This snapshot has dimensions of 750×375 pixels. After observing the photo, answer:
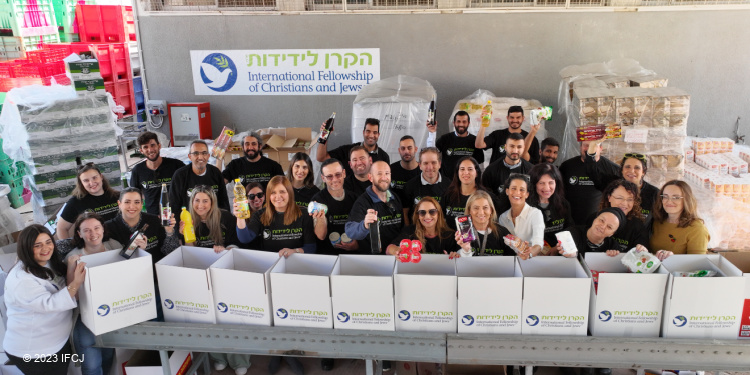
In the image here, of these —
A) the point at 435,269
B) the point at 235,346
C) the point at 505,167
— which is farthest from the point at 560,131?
the point at 235,346

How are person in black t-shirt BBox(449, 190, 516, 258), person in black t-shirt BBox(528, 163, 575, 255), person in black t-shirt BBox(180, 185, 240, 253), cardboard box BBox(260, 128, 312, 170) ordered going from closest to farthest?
person in black t-shirt BBox(449, 190, 516, 258) → person in black t-shirt BBox(180, 185, 240, 253) → person in black t-shirt BBox(528, 163, 575, 255) → cardboard box BBox(260, 128, 312, 170)

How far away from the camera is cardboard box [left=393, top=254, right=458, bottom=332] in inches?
113

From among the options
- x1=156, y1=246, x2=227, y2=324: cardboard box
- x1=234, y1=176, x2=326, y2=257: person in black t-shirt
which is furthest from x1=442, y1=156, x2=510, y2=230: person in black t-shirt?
x1=156, y1=246, x2=227, y2=324: cardboard box

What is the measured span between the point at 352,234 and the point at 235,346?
1.11 m

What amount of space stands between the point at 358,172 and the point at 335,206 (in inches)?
Answer: 20.3

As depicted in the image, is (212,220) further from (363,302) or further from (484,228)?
(484,228)

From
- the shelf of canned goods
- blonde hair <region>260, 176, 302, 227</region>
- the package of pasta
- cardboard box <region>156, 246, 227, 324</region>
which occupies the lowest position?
the shelf of canned goods

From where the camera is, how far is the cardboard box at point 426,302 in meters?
2.88

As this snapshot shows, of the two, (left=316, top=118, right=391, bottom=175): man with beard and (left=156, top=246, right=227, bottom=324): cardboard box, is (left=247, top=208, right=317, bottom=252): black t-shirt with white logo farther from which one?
(left=316, top=118, right=391, bottom=175): man with beard

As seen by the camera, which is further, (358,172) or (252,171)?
(252,171)

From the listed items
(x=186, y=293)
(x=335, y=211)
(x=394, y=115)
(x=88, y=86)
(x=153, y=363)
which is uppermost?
(x=88, y=86)

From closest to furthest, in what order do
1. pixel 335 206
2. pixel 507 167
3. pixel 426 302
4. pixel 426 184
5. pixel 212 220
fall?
1. pixel 426 302
2. pixel 212 220
3. pixel 335 206
4. pixel 426 184
5. pixel 507 167

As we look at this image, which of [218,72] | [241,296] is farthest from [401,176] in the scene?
[218,72]

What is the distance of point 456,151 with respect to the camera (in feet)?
18.6
